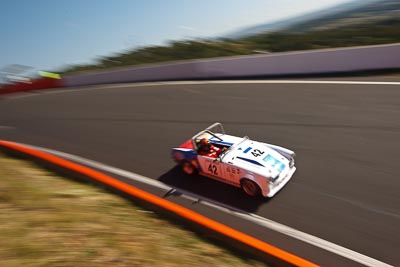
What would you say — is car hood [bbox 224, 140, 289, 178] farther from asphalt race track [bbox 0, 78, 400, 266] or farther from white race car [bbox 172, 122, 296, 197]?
asphalt race track [bbox 0, 78, 400, 266]

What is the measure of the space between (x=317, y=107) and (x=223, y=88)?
473 cm

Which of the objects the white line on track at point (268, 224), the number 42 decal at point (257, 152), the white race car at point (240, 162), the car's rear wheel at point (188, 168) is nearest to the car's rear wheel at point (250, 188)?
the white race car at point (240, 162)

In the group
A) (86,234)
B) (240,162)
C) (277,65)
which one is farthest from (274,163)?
(277,65)

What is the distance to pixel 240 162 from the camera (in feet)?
23.3

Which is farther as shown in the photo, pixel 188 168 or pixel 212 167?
pixel 188 168

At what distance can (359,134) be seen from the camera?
892 centimetres

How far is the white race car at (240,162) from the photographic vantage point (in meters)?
6.81

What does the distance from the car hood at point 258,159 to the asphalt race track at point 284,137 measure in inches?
21.3

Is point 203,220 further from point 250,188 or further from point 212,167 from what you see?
point 212,167

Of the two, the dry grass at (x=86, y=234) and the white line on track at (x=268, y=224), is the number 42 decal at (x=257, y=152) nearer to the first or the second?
the white line on track at (x=268, y=224)

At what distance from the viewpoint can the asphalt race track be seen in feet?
20.2

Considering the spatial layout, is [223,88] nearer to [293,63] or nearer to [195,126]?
[293,63]

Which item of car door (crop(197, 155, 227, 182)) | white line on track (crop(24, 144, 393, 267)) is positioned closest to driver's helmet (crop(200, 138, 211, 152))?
car door (crop(197, 155, 227, 182))

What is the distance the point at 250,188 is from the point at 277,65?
9467 millimetres
